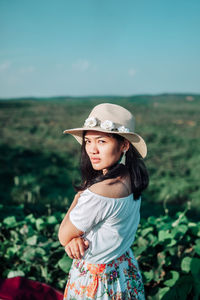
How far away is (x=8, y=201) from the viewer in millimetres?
4453

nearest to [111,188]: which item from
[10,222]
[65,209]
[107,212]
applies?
[107,212]

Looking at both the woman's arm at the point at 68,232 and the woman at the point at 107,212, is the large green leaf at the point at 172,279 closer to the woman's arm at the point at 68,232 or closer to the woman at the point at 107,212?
the woman at the point at 107,212

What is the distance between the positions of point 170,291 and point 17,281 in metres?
0.95

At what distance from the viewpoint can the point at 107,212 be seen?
114 centimetres

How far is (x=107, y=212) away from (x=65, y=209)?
8.54ft

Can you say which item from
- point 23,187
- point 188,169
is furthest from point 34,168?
point 188,169

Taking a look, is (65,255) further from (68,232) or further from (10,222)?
(68,232)

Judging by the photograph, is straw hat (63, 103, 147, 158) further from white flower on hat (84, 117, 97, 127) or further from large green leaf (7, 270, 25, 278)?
large green leaf (7, 270, 25, 278)

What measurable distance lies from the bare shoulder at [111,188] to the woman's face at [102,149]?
94 millimetres

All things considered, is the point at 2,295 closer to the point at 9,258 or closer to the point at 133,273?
the point at 9,258

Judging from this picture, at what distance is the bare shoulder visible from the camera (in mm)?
1124

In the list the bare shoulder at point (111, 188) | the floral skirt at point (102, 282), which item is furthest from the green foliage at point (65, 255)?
the bare shoulder at point (111, 188)

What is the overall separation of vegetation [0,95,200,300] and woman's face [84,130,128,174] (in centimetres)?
90

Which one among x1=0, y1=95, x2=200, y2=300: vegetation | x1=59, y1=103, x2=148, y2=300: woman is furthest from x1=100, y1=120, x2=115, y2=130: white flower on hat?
x1=0, y1=95, x2=200, y2=300: vegetation
